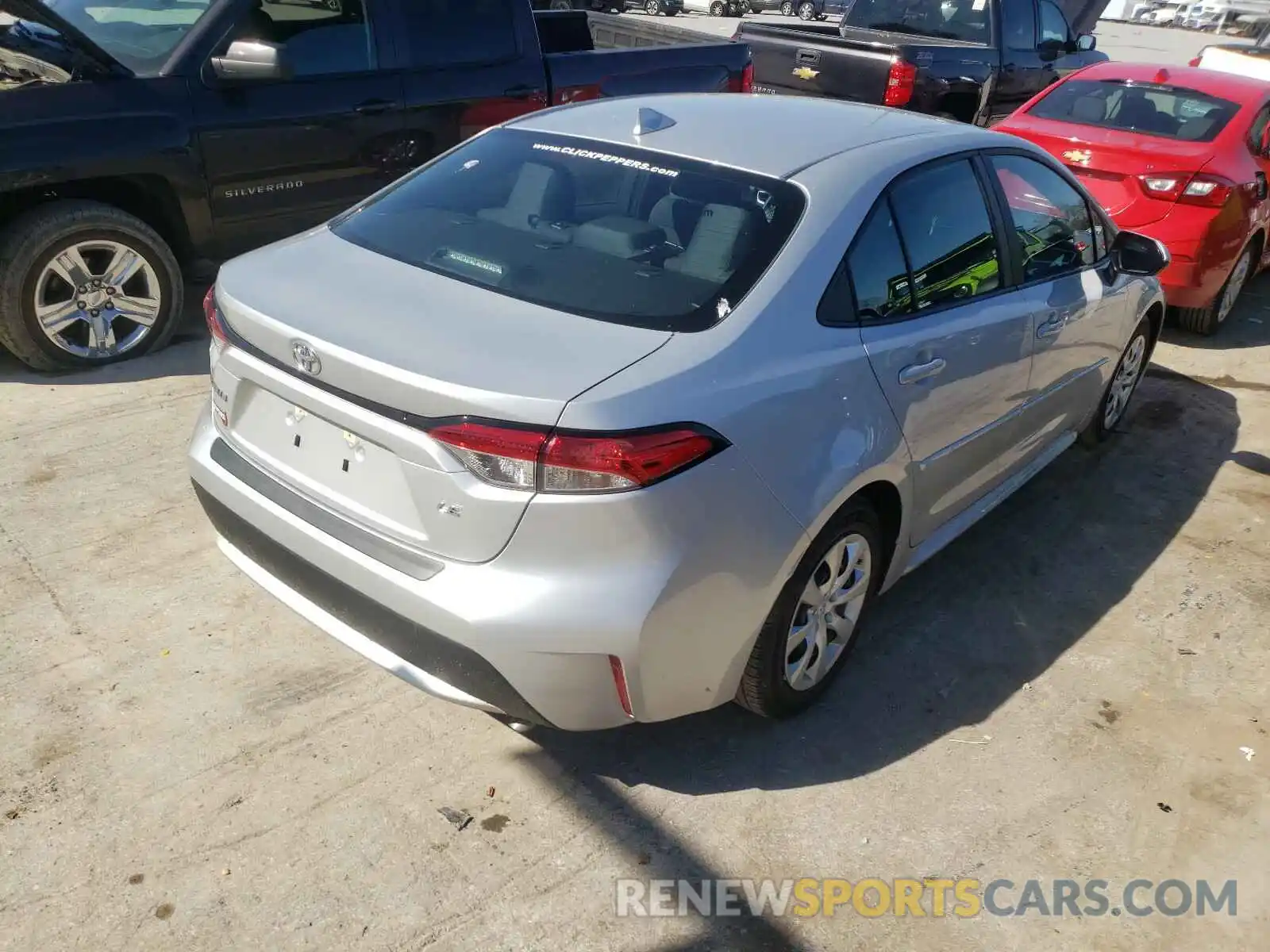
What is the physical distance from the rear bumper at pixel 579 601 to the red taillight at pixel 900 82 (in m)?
7.17

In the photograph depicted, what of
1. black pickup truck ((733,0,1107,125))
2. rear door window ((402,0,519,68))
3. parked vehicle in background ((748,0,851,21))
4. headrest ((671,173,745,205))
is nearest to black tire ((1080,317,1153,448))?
headrest ((671,173,745,205))

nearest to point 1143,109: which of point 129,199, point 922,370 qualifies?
point 922,370

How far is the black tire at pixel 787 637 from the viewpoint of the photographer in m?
2.82

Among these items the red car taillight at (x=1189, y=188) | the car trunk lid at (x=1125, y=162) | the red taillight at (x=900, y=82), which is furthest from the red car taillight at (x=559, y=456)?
the red taillight at (x=900, y=82)

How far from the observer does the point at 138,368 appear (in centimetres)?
519

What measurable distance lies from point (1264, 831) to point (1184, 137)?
5.23 m

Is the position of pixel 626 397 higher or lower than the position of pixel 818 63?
higher

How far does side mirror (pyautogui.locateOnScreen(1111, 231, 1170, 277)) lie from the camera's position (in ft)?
14.5

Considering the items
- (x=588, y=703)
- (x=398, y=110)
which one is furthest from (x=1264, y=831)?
(x=398, y=110)

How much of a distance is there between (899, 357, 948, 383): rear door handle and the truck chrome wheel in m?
3.82

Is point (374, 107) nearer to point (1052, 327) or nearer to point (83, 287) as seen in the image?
point (83, 287)

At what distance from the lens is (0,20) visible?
5152mm

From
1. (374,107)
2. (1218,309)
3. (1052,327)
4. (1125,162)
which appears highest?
(374,107)

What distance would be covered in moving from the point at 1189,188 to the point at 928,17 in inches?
196
